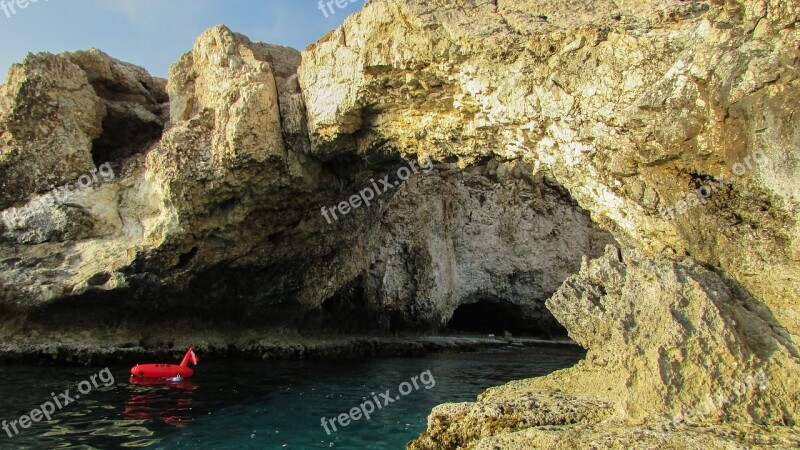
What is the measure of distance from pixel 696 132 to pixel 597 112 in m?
1.78

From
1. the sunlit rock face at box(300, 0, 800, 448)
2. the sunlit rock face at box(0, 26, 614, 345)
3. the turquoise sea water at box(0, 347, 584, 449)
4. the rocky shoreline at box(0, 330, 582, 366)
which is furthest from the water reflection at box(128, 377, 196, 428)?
the sunlit rock face at box(300, 0, 800, 448)

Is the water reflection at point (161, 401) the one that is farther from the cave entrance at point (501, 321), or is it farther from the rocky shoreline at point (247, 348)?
the cave entrance at point (501, 321)

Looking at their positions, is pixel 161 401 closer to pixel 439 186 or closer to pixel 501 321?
pixel 439 186

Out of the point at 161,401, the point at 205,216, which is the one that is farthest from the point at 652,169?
the point at 205,216

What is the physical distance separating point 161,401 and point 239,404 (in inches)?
60.8

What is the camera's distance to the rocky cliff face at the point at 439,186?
20.6 ft

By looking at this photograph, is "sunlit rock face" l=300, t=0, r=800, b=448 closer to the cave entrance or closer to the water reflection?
the water reflection

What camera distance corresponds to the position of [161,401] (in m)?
11.2

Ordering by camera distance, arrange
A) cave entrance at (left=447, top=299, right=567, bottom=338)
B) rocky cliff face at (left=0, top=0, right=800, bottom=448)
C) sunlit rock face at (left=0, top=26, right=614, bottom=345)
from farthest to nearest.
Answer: cave entrance at (left=447, top=299, right=567, bottom=338), sunlit rock face at (left=0, top=26, right=614, bottom=345), rocky cliff face at (left=0, top=0, right=800, bottom=448)

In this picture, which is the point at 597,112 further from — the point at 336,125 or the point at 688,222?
the point at 336,125

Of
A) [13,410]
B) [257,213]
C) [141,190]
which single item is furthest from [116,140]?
[13,410]

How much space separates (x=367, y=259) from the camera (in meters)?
21.8

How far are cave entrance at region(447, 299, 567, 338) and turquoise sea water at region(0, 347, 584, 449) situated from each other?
12.1 metres

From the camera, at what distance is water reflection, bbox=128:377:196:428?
9.92m
